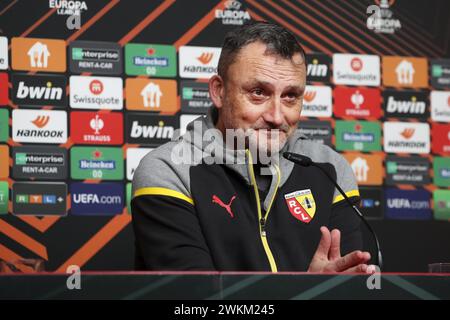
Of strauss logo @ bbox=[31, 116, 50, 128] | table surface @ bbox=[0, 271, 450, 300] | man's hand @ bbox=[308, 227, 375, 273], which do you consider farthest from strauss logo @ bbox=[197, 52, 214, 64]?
table surface @ bbox=[0, 271, 450, 300]

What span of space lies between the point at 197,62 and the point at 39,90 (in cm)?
70

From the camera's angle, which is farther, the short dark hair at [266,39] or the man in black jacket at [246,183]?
the short dark hair at [266,39]

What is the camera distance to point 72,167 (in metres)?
3.52

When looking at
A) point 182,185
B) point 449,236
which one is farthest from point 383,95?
point 182,185

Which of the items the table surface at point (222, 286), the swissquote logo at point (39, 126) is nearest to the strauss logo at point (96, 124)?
the swissquote logo at point (39, 126)

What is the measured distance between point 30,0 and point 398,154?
1.81 metres

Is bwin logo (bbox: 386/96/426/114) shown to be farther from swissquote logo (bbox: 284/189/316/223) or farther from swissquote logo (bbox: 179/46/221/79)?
swissquote logo (bbox: 284/189/316/223)

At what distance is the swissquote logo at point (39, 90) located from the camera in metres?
3.52

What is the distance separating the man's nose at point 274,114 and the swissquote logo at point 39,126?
133 centimetres

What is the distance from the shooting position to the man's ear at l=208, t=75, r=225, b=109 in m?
2.60

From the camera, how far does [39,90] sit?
139 inches

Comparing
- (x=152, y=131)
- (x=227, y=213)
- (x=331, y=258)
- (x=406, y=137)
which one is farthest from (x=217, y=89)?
(x=406, y=137)

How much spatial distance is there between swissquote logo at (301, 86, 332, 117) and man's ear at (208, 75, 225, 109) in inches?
48.9

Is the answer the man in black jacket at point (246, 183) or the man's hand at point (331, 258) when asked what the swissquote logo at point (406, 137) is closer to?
the man in black jacket at point (246, 183)
